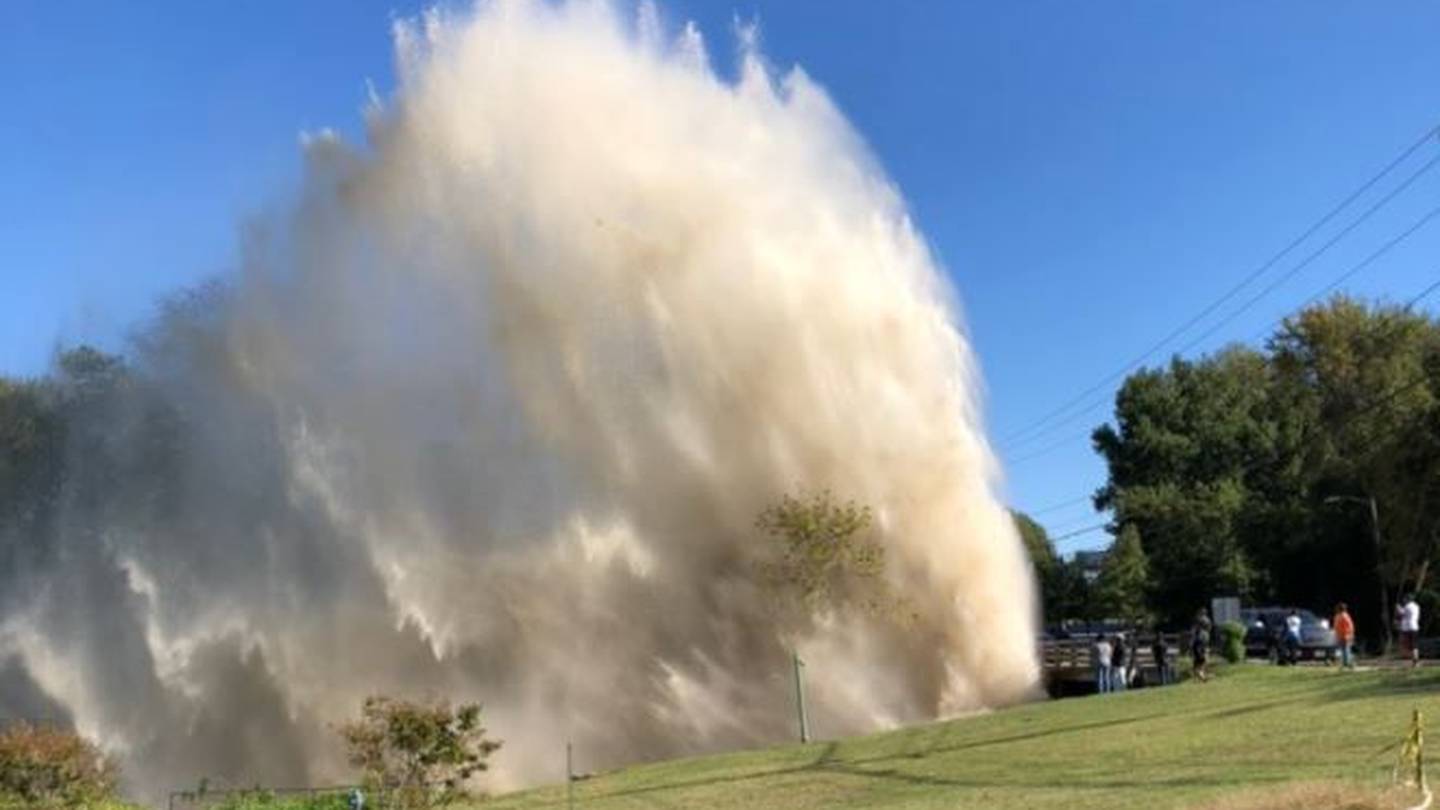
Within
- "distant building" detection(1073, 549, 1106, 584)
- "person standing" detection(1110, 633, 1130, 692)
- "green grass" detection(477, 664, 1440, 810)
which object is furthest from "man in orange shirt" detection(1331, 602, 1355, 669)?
"distant building" detection(1073, 549, 1106, 584)

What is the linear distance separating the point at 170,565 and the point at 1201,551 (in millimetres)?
48902

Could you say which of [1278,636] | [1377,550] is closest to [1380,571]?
[1377,550]

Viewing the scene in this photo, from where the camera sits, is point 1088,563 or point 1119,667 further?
point 1088,563

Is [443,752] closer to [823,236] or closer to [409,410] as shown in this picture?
[409,410]

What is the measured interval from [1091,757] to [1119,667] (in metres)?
17.4

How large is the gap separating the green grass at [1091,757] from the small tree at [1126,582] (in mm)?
36823

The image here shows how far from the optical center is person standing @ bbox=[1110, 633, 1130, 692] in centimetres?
3559

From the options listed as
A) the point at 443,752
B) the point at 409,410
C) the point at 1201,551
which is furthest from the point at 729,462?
the point at 1201,551

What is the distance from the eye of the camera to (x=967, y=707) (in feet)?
123

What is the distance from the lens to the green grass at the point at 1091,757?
16016 mm

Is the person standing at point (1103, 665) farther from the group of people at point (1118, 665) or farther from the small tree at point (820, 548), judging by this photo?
the small tree at point (820, 548)

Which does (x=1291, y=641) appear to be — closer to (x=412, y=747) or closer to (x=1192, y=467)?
(x=412, y=747)

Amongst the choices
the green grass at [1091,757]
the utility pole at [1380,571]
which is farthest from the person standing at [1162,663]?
the utility pole at [1380,571]

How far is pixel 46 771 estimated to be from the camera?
74.8 ft
